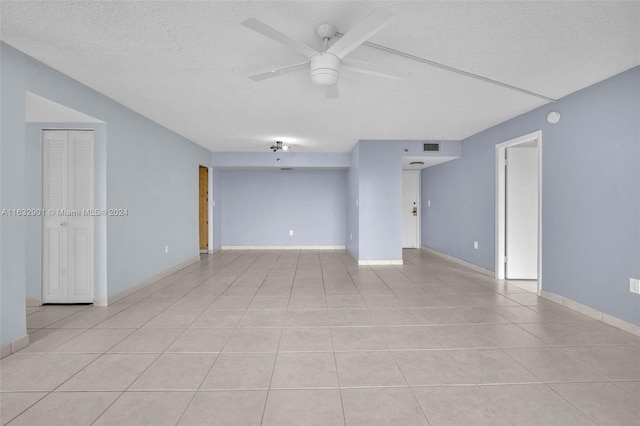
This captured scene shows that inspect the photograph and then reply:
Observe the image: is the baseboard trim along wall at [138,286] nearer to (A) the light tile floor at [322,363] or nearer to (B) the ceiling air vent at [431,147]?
(A) the light tile floor at [322,363]

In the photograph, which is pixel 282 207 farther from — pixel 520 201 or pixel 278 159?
pixel 520 201

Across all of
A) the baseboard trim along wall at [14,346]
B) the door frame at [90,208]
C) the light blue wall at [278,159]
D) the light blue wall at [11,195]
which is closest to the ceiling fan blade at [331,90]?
the light blue wall at [11,195]

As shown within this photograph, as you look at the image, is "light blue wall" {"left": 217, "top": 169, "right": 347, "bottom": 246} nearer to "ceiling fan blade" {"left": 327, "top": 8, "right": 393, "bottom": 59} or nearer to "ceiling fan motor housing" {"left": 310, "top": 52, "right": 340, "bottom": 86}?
"ceiling fan motor housing" {"left": 310, "top": 52, "right": 340, "bottom": 86}

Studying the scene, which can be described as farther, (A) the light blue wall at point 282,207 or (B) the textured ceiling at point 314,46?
(A) the light blue wall at point 282,207

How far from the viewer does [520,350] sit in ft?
8.76

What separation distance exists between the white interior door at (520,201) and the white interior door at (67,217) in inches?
233

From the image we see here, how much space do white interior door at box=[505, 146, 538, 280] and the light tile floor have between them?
138 centimetres

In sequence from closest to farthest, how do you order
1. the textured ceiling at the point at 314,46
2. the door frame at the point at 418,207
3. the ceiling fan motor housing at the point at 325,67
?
the textured ceiling at the point at 314,46, the ceiling fan motor housing at the point at 325,67, the door frame at the point at 418,207

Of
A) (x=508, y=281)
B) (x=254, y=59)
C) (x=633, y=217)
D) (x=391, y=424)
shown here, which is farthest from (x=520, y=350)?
(x=254, y=59)

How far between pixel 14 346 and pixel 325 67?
130 inches

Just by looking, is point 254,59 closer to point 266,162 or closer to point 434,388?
point 434,388

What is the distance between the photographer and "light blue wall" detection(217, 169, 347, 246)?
9.25m

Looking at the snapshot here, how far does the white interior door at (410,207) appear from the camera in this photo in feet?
30.3

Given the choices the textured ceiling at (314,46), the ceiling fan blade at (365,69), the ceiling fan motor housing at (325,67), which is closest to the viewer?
the textured ceiling at (314,46)
